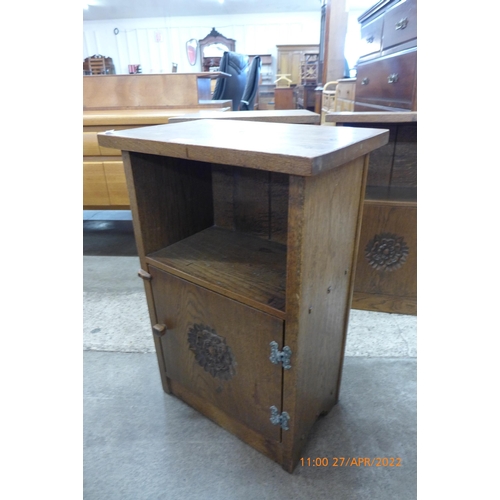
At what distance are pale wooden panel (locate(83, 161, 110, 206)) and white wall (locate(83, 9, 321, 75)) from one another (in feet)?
25.1

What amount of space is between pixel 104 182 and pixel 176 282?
1.46 metres

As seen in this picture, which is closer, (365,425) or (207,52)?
(365,425)

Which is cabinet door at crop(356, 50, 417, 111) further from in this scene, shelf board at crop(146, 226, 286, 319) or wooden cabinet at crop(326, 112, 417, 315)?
shelf board at crop(146, 226, 286, 319)

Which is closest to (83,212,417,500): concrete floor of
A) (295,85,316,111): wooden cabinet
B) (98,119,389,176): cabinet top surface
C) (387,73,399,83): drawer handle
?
(98,119,389,176): cabinet top surface

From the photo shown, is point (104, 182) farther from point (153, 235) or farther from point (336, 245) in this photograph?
point (336, 245)

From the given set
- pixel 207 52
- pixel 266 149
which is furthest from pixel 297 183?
pixel 207 52

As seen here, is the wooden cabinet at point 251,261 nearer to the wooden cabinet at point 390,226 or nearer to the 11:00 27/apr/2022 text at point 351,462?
the 11:00 27/apr/2022 text at point 351,462

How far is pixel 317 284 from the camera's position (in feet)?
2.48

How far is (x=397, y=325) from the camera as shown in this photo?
59.8 inches

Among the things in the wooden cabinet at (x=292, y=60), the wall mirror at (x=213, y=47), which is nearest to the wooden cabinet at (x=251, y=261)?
the wooden cabinet at (x=292, y=60)

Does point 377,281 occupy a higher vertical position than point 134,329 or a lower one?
higher

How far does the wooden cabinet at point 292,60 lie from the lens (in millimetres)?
8023

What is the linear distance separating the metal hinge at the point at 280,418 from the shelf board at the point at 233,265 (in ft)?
0.92

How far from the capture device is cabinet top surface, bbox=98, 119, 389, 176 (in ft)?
1.87
